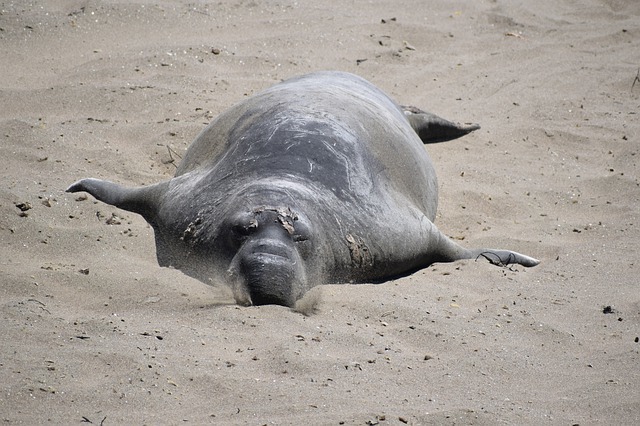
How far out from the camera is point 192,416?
304 centimetres

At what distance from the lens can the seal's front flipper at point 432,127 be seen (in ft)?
21.8

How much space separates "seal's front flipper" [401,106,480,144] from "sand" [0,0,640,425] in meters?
0.13

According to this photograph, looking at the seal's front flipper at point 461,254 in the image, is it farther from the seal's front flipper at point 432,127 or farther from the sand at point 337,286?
the seal's front flipper at point 432,127

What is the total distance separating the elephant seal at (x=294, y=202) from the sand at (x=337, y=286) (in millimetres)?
124

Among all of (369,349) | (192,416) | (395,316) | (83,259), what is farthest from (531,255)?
(192,416)

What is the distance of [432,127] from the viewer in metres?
6.73

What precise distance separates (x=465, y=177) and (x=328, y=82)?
101cm

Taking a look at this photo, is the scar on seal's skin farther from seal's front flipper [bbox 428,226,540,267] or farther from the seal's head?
seal's front flipper [bbox 428,226,540,267]

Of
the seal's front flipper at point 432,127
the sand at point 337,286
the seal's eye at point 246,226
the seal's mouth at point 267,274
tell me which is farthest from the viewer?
the seal's front flipper at point 432,127

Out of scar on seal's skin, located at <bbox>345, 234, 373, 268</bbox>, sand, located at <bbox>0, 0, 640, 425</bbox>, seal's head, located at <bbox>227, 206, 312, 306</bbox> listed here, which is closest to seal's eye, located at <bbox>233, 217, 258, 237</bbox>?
seal's head, located at <bbox>227, 206, 312, 306</bbox>

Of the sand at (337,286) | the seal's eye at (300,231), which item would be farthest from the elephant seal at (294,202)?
the sand at (337,286)

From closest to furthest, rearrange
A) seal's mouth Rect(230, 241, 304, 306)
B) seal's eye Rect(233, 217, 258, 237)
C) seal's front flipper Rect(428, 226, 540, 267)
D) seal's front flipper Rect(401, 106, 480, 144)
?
seal's mouth Rect(230, 241, 304, 306)
seal's eye Rect(233, 217, 258, 237)
seal's front flipper Rect(428, 226, 540, 267)
seal's front flipper Rect(401, 106, 480, 144)

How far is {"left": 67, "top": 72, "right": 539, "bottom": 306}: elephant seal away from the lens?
4.17m

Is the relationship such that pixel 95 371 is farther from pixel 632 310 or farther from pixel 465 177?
pixel 465 177
